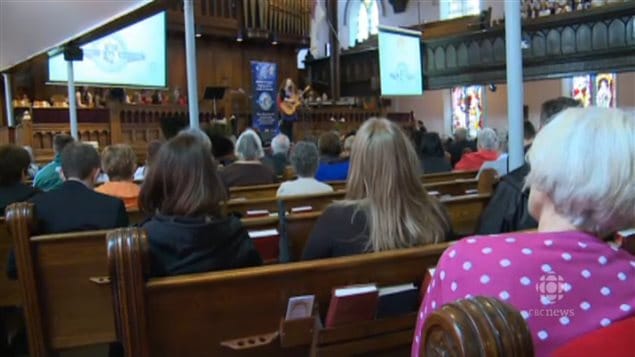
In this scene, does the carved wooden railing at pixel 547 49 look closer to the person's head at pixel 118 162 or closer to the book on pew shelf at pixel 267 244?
the person's head at pixel 118 162

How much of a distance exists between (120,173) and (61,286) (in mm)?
1168

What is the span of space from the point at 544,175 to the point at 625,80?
14.4 meters

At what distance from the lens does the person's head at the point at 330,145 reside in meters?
5.12

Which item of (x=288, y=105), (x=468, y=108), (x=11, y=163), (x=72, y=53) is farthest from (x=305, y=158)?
(x=468, y=108)

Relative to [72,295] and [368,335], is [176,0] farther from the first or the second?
[368,335]

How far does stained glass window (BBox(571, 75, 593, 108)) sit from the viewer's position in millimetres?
14508

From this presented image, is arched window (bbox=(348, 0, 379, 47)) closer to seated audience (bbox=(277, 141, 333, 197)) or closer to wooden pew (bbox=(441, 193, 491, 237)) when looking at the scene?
seated audience (bbox=(277, 141, 333, 197))

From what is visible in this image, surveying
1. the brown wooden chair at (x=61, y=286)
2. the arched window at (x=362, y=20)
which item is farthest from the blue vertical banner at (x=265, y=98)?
the brown wooden chair at (x=61, y=286)

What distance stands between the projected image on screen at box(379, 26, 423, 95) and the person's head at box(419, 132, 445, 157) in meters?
4.69

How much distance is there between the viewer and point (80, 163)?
310cm

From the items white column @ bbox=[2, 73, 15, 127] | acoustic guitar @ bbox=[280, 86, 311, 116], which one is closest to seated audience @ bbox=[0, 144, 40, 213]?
white column @ bbox=[2, 73, 15, 127]

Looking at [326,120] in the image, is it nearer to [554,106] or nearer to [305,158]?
[305,158]

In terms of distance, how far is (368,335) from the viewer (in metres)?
1.80

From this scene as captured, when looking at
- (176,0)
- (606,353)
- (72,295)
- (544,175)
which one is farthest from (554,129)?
(176,0)
